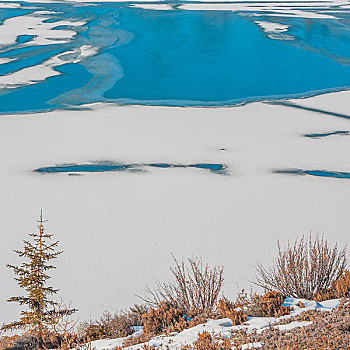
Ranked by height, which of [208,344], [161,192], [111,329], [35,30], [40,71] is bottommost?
[161,192]

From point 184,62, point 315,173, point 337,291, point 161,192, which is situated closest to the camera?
point 337,291

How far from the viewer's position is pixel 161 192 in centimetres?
784

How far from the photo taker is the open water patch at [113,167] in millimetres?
8688

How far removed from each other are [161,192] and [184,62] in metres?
10.3

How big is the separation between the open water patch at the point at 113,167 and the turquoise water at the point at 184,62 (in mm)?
3924

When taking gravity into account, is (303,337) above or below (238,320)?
above

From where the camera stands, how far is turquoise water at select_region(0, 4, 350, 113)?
13555 mm

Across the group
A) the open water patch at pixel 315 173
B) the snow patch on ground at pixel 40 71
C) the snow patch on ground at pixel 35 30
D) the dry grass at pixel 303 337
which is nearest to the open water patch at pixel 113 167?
the open water patch at pixel 315 173

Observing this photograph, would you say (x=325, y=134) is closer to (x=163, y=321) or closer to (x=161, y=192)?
(x=161, y=192)

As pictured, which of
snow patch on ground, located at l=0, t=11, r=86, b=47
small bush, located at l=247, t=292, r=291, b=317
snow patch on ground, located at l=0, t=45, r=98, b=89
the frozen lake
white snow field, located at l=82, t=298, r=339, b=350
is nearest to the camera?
white snow field, located at l=82, t=298, r=339, b=350

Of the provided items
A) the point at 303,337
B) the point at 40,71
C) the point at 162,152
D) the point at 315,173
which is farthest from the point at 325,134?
the point at 40,71

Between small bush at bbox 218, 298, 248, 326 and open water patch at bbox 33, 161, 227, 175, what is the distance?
440cm

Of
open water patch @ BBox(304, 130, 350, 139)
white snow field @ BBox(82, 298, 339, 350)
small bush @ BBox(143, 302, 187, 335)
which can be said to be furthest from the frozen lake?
white snow field @ BBox(82, 298, 339, 350)

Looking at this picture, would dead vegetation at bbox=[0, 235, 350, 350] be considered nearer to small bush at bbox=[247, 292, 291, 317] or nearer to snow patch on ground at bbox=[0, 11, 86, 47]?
small bush at bbox=[247, 292, 291, 317]
